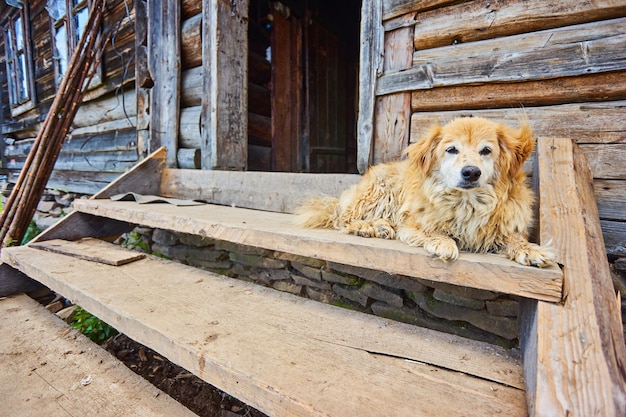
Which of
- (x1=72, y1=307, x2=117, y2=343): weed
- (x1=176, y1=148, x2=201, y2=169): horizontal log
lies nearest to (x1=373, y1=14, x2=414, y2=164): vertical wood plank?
(x1=176, y1=148, x2=201, y2=169): horizontal log

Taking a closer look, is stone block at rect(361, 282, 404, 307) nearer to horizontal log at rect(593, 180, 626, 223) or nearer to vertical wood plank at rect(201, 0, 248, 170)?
horizontal log at rect(593, 180, 626, 223)

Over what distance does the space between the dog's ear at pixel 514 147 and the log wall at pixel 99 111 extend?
3.73m

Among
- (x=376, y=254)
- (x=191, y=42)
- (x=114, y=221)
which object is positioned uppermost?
(x=191, y=42)

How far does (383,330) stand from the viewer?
3.74ft

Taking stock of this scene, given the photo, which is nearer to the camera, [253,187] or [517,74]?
[517,74]

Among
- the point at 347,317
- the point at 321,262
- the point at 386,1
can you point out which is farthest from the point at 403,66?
the point at 347,317

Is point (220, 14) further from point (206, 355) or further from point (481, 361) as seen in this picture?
point (481, 361)

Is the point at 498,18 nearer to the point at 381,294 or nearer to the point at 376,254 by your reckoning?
the point at 376,254

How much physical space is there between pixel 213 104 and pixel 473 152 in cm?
213

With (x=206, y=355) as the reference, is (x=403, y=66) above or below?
above

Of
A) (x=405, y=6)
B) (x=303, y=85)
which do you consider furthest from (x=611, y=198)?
(x=303, y=85)

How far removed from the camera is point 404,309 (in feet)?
6.28

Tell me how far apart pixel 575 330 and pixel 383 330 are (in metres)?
0.57

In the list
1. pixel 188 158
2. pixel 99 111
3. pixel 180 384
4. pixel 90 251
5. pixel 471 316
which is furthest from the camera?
pixel 99 111
